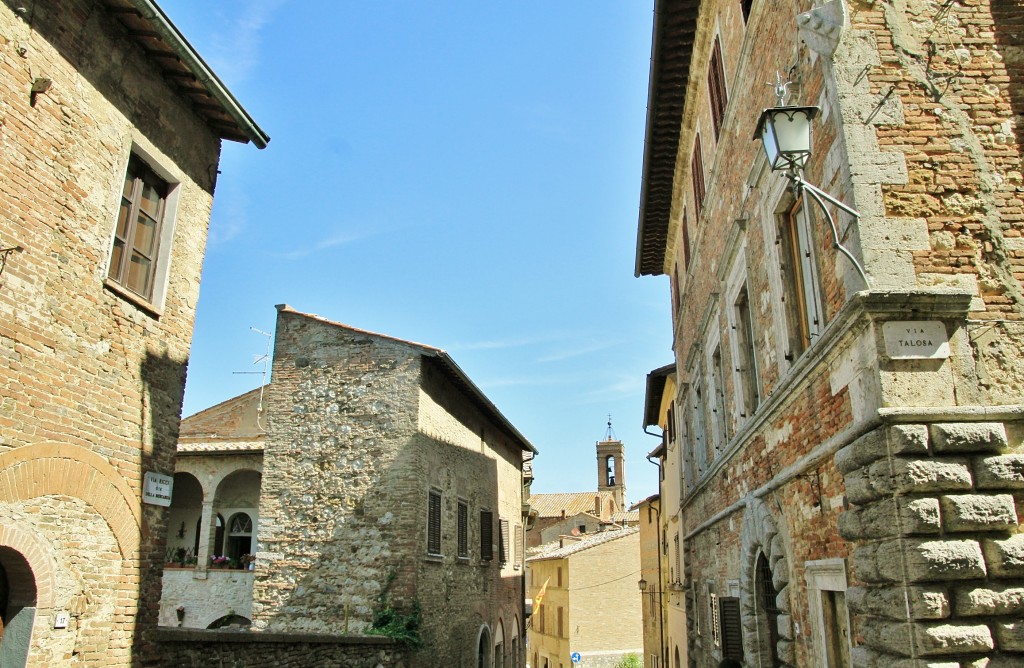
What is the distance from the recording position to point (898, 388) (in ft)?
14.0

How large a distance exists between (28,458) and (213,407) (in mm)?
14794

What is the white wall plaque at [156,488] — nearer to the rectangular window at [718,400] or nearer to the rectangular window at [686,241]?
the rectangular window at [718,400]

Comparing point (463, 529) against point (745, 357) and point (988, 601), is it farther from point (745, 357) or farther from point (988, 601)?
point (988, 601)

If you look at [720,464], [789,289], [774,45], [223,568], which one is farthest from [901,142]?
[223,568]

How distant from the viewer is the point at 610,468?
57875mm

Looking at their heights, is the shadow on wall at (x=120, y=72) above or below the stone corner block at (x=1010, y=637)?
above

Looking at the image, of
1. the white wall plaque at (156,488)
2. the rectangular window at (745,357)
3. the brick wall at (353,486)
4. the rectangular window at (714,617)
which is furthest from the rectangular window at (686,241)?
the white wall plaque at (156,488)

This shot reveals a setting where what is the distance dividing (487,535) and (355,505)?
574 cm

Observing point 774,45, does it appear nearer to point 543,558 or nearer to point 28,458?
point 28,458

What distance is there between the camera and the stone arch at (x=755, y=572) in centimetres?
647

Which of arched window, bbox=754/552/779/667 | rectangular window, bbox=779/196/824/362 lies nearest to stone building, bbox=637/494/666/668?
arched window, bbox=754/552/779/667

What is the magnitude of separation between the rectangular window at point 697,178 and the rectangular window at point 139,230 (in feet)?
24.4

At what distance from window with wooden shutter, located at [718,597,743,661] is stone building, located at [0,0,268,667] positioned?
21.6 feet

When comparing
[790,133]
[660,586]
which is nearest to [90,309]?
[790,133]
